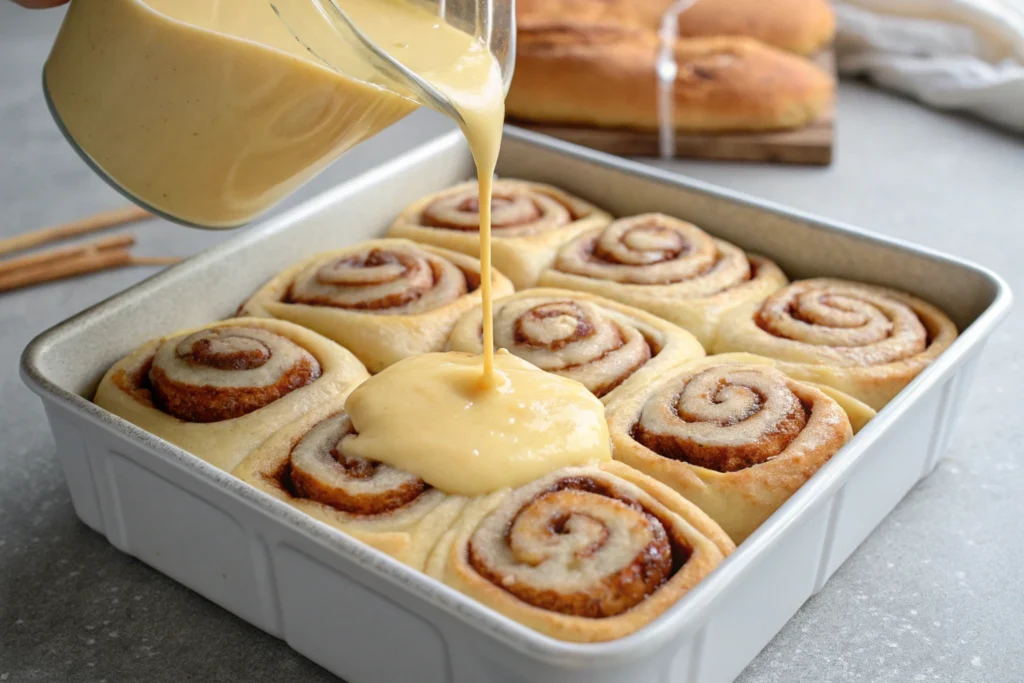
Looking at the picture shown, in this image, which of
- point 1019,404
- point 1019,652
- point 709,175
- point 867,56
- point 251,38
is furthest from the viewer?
point 867,56

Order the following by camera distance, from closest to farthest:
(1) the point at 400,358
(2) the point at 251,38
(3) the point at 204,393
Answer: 1. (2) the point at 251,38
2. (3) the point at 204,393
3. (1) the point at 400,358

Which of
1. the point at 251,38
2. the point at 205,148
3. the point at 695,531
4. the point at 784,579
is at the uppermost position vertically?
the point at 251,38

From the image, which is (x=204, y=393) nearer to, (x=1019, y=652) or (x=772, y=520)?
(x=772, y=520)

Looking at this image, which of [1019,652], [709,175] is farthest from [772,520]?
[709,175]

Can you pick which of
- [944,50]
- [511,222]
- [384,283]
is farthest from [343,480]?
[944,50]

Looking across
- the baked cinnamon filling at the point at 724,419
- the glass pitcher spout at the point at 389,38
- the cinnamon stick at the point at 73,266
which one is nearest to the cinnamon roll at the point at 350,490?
the baked cinnamon filling at the point at 724,419

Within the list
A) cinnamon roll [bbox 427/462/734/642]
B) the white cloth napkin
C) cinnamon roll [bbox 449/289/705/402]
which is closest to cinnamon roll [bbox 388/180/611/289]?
cinnamon roll [bbox 449/289/705/402]

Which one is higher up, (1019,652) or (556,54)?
(556,54)

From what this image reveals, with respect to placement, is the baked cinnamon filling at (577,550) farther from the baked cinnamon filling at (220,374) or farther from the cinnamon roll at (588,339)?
the baked cinnamon filling at (220,374)
